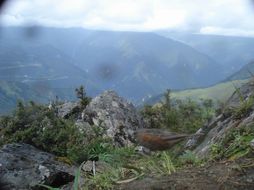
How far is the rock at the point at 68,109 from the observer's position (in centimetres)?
1304

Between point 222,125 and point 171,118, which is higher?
point 171,118

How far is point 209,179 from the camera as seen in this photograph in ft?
16.4

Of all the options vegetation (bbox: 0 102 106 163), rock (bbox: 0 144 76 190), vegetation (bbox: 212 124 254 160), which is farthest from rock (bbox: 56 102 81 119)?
vegetation (bbox: 212 124 254 160)

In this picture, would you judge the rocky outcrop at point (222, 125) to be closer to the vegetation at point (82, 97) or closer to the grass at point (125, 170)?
the grass at point (125, 170)

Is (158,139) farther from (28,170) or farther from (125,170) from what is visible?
(28,170)

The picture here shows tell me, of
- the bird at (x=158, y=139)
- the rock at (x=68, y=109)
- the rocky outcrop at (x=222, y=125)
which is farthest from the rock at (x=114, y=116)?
the bird at (x=158, y=139)

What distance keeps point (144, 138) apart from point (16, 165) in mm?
2430

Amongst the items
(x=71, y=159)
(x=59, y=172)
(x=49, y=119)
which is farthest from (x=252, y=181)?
(x=49, y=119)

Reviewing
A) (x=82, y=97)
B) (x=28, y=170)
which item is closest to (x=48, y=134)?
(x=28, y=170)

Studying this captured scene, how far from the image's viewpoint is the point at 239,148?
5.58 metres

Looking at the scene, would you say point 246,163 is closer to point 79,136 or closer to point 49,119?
point 79,136

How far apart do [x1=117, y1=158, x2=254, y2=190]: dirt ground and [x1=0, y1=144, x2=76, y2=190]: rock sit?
2472 mm

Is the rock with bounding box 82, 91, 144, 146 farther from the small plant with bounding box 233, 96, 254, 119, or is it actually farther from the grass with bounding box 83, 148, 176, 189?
the grass with bounding box 83, 148, 176, 189

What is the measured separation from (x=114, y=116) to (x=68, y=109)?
1.47 m
